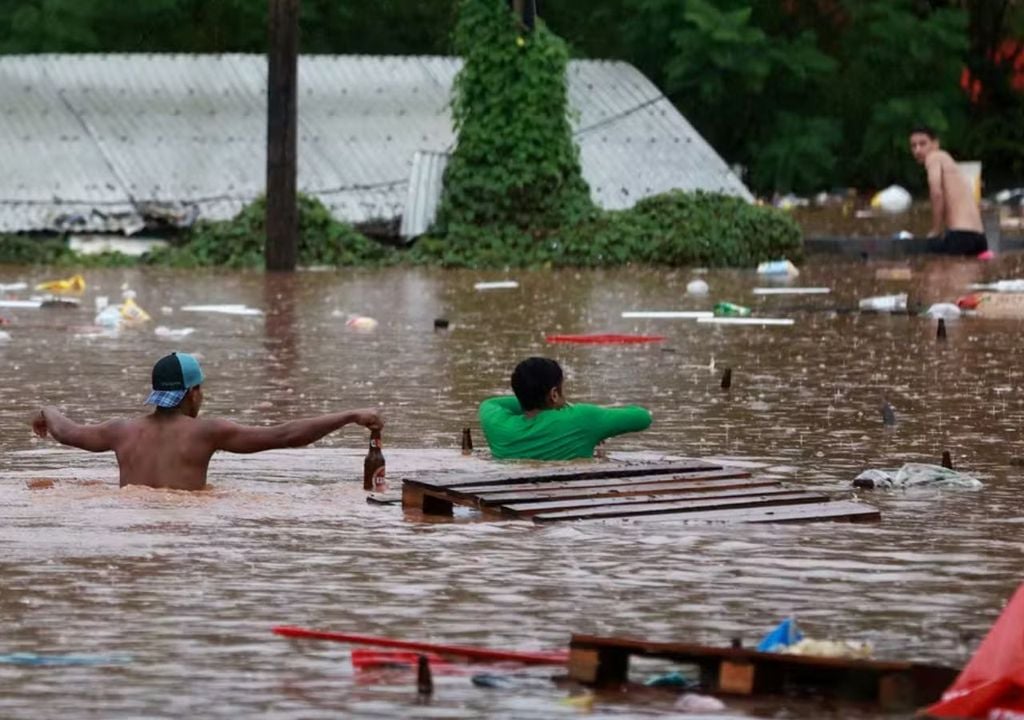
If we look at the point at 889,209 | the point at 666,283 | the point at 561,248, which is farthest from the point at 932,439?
the point at 889,209

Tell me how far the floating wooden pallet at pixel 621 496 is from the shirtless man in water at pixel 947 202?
1413cm

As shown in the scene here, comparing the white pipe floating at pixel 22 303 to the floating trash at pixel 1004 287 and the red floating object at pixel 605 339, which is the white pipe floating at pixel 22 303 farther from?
the floating trash at pixel 1004 287

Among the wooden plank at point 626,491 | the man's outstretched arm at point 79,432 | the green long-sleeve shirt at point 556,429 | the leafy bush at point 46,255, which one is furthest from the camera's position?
the leafy bush at point 46,255

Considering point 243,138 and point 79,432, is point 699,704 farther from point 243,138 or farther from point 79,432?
point 243,138

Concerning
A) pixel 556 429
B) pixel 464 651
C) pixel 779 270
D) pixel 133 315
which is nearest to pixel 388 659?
pixel 464 651

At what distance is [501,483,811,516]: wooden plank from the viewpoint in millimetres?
10164

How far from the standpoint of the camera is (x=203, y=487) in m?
10.9

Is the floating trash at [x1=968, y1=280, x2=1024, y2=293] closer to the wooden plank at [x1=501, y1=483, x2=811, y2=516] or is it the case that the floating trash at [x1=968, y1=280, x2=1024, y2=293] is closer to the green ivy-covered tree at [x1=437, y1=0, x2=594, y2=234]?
the green ivy-covered tree at [x1=437, y1=0, x2=594, y2=234]

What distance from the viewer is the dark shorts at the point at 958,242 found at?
26203 mm

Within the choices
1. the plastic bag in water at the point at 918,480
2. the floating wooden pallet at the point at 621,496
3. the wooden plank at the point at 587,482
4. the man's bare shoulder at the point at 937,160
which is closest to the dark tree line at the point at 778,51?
the man's bare shoulder at the point at 937,160

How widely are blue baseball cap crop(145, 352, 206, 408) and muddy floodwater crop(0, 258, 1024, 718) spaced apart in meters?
0.41

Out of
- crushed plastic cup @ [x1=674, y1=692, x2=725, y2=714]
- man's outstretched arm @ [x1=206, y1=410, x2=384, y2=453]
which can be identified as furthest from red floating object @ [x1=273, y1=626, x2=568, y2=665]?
man's outstretched arm @ [x1=206, y1=410, x2=384, y2=453]

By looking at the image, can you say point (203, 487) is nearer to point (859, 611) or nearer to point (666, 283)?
point (859, 611)

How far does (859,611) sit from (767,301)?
15.7m
